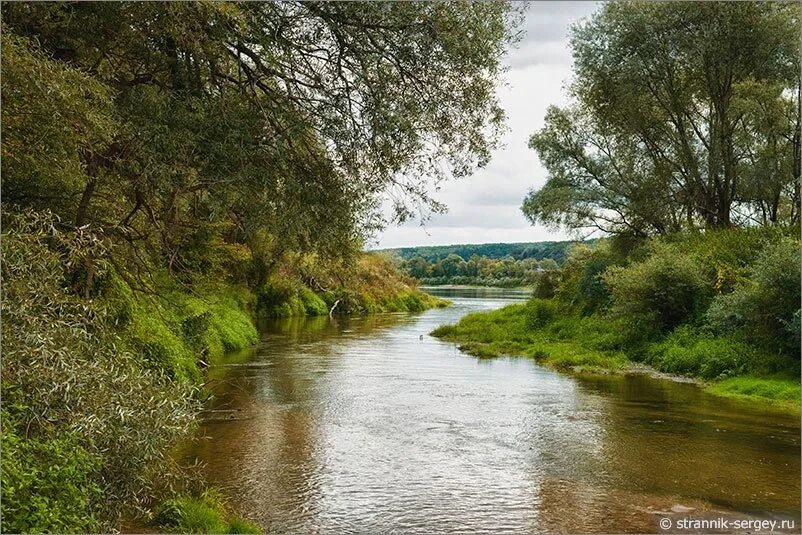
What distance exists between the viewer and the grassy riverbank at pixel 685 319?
19.9 meters

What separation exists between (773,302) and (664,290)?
568 cm

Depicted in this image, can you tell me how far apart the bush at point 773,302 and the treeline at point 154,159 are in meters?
10.7

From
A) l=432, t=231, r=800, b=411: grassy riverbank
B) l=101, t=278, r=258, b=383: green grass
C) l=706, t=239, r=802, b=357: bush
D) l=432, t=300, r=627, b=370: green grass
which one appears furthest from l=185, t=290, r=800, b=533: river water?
l=432, t=300, r=627, b=370: green grass

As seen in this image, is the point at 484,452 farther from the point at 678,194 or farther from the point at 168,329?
the point at 678,194

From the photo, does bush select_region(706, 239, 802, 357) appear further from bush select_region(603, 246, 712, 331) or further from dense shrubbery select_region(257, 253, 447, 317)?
dense shrubbery select_region(257, 253, 447, 317)

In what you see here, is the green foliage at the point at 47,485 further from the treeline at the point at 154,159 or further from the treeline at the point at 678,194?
the treeline at the point at 678,194

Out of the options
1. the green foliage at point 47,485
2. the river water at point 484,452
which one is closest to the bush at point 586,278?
the river water at point 484,452

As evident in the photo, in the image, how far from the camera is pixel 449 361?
27453mm

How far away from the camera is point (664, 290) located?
84.2 ft

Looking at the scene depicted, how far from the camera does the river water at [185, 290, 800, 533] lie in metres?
10.5

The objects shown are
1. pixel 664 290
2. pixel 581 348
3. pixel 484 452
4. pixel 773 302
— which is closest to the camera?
pixel 484 452

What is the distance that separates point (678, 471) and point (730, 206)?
21837mm

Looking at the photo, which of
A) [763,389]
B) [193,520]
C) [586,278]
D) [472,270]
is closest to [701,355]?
[763,389]

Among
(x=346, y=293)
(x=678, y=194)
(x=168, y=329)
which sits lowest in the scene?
(x=168, y=329)
